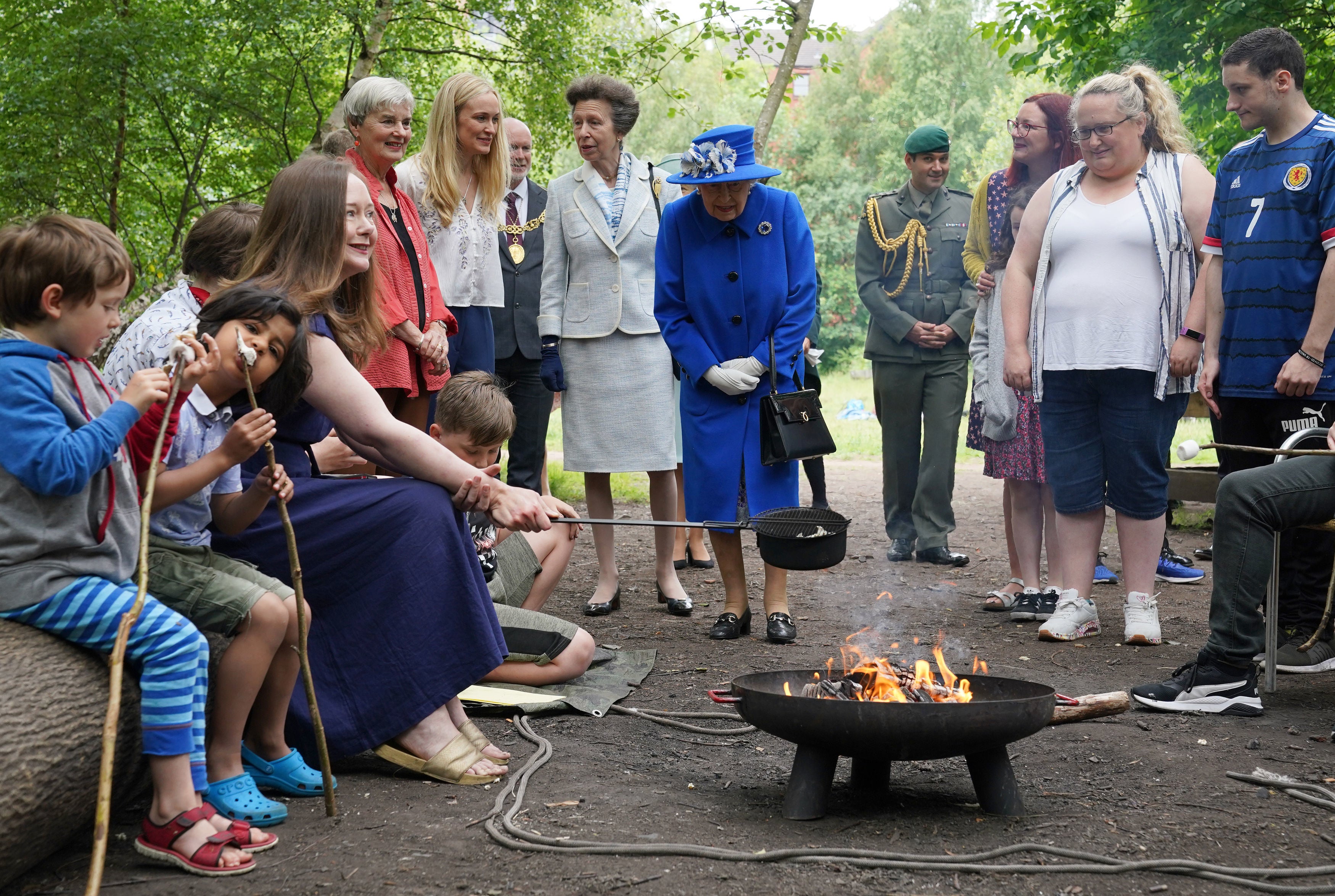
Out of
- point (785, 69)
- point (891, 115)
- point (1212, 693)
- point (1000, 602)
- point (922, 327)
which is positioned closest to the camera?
point (1212, 693)

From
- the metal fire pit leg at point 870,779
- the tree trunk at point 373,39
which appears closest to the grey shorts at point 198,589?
the metal fire pit leg at point 870,779

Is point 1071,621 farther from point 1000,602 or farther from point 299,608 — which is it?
point 299,608

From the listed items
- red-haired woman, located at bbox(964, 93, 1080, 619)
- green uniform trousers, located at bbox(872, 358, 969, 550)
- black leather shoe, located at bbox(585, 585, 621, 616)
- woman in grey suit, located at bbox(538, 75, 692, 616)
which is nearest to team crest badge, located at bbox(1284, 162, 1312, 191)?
red-haired woman, located at bbox(964, 93, 1080, 619)

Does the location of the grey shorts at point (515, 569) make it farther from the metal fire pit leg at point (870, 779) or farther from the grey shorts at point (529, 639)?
the metal fire pit leg at point (870, 779)

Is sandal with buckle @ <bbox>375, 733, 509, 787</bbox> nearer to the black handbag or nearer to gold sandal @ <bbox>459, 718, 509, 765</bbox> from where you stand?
gold sandal @ <bbox>459, 718, 509, 765</bbox>

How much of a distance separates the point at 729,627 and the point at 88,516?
3328mm

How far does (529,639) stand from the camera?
446cm

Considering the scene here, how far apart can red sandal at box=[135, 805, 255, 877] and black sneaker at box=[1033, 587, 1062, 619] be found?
4.21 metres

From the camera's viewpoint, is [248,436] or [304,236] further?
[304,236]

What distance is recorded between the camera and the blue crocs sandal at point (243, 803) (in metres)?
3.02

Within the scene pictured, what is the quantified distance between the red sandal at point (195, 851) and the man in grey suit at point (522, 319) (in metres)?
4.07

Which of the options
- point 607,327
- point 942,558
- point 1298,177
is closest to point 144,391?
point 607,327

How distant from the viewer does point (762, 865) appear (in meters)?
2.83

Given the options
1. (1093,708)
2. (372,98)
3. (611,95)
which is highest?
(611,95)
